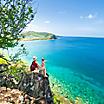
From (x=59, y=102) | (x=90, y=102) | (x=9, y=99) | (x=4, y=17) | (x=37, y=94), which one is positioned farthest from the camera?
(x=90, y=102)

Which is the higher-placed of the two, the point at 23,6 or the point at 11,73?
the point at 23,6

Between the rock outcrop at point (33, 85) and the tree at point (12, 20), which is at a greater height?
the tree at point (12, 20)

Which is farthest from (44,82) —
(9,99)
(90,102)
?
(90,102)

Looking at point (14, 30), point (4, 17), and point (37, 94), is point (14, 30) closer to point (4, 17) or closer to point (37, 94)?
point (4, 17)

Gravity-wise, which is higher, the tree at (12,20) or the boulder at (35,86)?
the tree at (12,20)

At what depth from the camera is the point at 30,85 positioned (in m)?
24.6

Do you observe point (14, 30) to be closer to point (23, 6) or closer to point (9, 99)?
point (23, 6)

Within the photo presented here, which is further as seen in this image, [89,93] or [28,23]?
[89,93]

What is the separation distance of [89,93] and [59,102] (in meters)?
15.5

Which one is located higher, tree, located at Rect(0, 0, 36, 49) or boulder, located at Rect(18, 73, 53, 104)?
tree, located at Rect(0, 0, 36, 49)

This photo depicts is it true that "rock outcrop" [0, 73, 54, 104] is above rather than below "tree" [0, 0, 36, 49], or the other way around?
below

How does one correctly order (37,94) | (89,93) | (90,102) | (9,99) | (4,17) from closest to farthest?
(4,17)
(9,99)
(37,94)
(90,102)
(89,93)

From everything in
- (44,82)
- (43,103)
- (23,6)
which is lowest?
Result: (43,103)

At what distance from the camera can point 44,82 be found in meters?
24.9
